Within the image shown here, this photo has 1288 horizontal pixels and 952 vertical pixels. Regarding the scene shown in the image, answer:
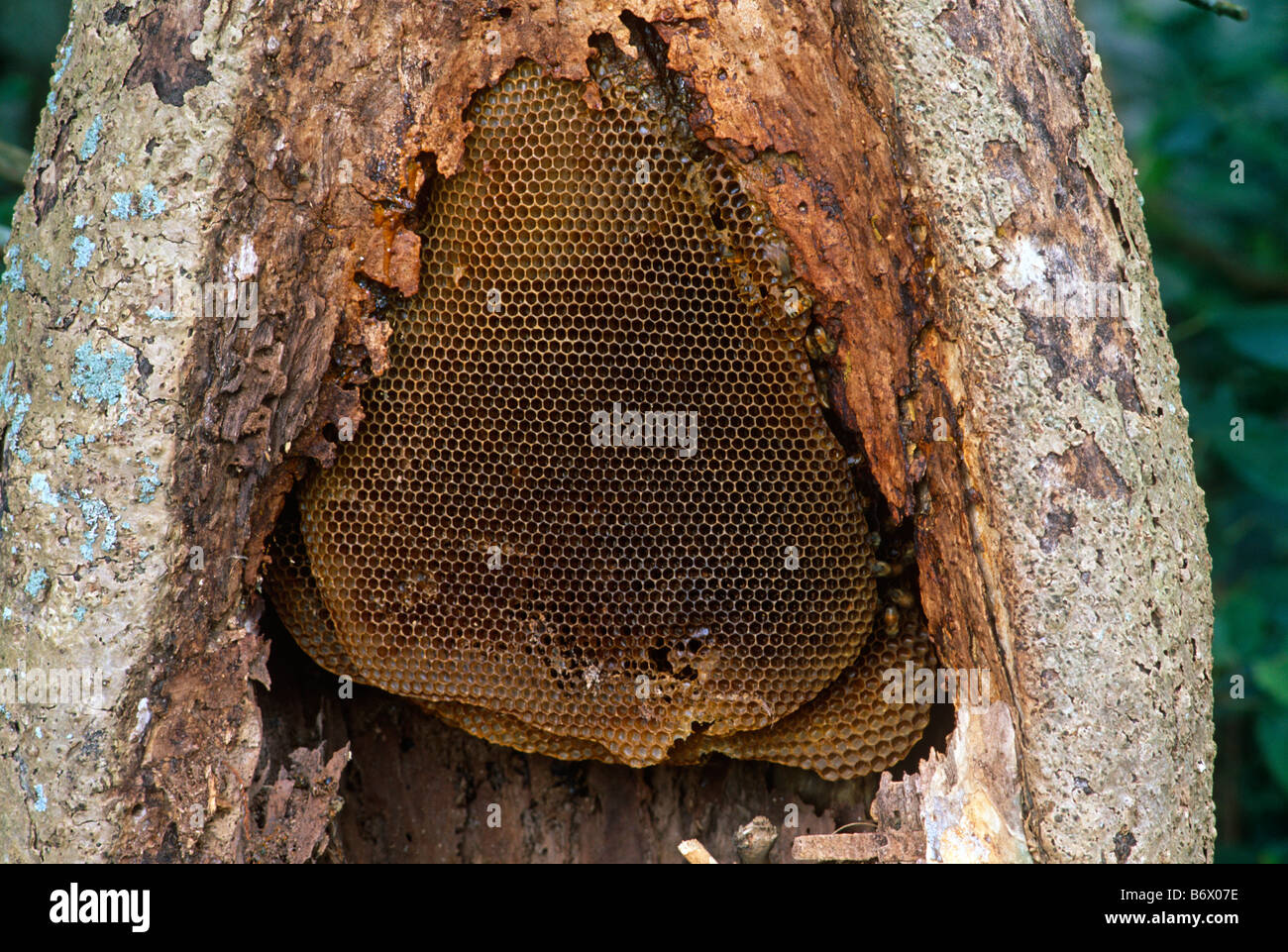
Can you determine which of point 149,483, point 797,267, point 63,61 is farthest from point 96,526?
point 797,267

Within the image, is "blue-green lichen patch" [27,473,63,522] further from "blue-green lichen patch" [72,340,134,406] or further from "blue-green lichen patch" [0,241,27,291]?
"blue-green lichen patch" [0,241,27,291]

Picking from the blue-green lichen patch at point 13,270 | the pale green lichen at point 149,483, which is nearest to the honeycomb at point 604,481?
the pale green lichen at point 149,483

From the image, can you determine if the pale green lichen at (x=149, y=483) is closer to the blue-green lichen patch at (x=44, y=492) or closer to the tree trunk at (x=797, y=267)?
the tree trunk at (x=797, y=267)

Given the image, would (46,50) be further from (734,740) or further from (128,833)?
(734,740)

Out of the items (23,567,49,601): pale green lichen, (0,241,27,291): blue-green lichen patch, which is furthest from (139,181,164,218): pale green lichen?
(23,567,49,601): pale green lichen

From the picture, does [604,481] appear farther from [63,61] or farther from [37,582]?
[63,61]

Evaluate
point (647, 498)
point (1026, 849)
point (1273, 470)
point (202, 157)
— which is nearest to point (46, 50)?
point (202, 157)
